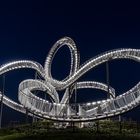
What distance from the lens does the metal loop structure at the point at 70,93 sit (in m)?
39.2

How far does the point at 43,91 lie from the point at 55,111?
54.2ft

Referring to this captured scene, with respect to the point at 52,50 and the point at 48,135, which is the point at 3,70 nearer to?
the point at 52,50

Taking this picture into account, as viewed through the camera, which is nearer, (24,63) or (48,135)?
(48,135)

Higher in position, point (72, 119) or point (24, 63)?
point (24, 63)

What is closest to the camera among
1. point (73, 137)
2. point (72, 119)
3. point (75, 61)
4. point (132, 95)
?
point (73, 137)

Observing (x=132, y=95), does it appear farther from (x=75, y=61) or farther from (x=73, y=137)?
(x=75, y=61)

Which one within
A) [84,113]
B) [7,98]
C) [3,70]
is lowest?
[84,113]

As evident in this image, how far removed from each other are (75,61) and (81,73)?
5.51 m

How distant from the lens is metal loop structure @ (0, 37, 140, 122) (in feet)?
129

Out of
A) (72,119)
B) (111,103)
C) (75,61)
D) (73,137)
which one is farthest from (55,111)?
(75,61)

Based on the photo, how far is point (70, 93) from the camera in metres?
54.0

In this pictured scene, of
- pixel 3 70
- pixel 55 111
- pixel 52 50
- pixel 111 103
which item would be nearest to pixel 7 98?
pixel 3 70

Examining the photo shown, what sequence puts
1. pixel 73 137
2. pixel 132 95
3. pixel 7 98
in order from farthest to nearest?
pixel 7 98 → pixel 132 95 → pixel 73 137

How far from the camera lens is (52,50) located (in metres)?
60.6
